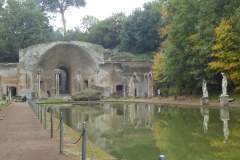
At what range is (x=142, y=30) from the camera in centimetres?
5569

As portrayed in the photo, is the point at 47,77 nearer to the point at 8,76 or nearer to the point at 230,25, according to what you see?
the point at 8,76

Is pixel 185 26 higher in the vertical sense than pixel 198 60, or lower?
higher

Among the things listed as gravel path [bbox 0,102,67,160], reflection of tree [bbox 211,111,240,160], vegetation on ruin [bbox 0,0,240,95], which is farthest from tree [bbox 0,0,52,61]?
reflection of tree [bbox 211,111,240,160]

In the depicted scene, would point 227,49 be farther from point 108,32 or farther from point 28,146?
point 108,32

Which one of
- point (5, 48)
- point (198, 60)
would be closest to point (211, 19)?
point (198, 60)

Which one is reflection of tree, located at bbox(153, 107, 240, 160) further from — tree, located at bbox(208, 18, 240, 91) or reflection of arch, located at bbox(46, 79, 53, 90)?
reflection of arch, located at bbox(46, 79, 53, 90)

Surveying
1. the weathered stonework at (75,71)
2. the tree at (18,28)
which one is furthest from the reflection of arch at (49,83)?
the tree at (18,28)

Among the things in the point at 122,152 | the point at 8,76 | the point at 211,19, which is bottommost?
the point at 122,152

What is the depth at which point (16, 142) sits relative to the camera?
9.38 metres

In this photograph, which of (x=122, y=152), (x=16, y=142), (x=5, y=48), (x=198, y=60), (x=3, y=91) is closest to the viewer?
(x=122, y=152)

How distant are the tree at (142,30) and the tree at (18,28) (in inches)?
625

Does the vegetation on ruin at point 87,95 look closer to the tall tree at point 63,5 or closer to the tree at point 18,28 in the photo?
the tree at point 18,28

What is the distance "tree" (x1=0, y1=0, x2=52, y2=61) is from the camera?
50562 millimetres

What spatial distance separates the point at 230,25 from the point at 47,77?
116ft
